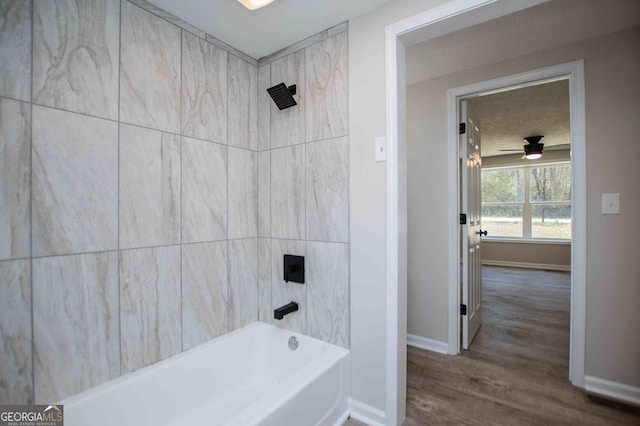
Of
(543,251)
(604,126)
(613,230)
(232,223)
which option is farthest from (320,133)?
(543,251)

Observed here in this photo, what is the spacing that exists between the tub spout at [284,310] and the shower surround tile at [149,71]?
1.30 metres

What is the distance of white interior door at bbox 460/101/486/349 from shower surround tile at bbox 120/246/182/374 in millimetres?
2240

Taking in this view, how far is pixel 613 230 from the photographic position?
183 centimetres

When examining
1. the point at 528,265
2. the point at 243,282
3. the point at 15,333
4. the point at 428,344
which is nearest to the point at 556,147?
the point at 528,265

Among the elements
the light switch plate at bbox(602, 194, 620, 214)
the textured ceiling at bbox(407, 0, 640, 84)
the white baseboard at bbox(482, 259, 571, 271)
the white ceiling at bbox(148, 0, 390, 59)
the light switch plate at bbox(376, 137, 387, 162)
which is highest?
the textured ceiling at bbox(407, 0, 640, 84)

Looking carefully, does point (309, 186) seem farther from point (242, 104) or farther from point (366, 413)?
point (366, 413)

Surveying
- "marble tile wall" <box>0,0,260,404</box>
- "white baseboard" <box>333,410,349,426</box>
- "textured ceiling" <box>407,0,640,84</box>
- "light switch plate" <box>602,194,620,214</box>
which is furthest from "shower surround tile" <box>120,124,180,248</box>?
"light switch plate" <box>602,194,620,214</box>

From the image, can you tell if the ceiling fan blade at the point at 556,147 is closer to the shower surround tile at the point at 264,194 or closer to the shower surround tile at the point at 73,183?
the shower surround tile at the point at 264,194

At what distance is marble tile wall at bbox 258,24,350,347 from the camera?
5.75 ft

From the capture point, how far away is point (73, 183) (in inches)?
49.0

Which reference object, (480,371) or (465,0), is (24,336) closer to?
(465,0)

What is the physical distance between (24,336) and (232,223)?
1104 millimetres

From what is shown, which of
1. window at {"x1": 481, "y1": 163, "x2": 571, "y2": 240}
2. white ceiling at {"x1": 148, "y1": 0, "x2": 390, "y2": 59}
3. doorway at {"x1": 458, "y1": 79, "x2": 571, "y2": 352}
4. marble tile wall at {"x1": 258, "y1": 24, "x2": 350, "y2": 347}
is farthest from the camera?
window at {"x1": 481, "y1": 163, "x2": 571, "y2": 240}

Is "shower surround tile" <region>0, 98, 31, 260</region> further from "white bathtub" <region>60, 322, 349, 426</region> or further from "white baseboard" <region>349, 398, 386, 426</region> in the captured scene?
"white baseboard" <region>349, 398, 386, 426</region>
